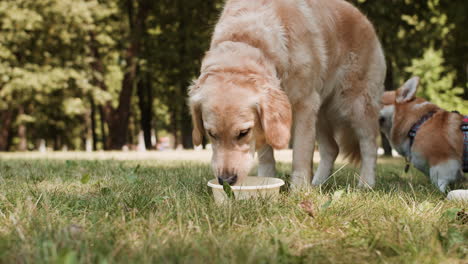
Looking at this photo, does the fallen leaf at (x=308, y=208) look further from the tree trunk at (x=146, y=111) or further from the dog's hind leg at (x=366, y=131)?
the tree trunk at (x=146, y=111)

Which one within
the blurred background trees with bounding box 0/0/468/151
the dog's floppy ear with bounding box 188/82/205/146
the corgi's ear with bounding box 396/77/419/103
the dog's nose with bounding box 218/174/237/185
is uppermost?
the blurred background trees with bounding box 0/0/468/151

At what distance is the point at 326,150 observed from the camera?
501 cm

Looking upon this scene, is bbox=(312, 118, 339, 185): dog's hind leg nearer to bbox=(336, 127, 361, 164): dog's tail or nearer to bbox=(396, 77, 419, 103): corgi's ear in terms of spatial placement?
bbox=(336, 127, 361, 164): dog's tail

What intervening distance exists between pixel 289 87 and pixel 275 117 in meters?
0.57

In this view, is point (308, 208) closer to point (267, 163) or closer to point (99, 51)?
point (267, 163)

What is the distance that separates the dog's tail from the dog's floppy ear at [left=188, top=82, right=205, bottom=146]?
2.04 m

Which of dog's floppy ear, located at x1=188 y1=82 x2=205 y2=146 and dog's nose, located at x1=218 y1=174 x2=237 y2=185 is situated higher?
dog's floppy ear, located at x1=188 y1=82 x2=205 y2=146

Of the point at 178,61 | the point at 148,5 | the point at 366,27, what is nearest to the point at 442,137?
the point at 366,27

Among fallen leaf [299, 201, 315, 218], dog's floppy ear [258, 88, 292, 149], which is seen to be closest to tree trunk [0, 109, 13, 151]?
dog's floppy ear [258, 88, 292, 149]

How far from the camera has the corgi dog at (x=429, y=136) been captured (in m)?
4.15

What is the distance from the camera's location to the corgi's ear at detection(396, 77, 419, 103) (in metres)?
5.00

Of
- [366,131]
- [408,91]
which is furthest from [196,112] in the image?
[408,91]

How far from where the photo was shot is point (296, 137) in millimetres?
3719

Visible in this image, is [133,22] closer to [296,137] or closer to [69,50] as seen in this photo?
[69,50]
